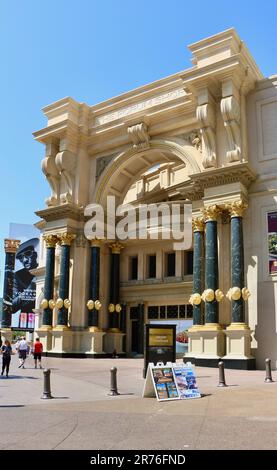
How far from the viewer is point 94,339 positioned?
100ft

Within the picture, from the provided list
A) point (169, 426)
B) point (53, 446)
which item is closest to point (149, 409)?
point (169, 426)

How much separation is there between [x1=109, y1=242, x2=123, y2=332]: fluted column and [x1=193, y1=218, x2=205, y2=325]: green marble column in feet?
27.1

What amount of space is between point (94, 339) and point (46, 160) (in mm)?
12803

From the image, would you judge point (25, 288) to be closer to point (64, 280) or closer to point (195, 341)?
point (64, 280)

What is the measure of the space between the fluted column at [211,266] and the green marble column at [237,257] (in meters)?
0.97

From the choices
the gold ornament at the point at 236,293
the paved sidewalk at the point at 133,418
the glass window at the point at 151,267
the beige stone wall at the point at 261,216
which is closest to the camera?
A: the paved sidewalk at the point at 133,418

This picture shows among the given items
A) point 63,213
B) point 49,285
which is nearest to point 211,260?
point 63,213

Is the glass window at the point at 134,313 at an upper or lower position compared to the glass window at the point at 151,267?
lower

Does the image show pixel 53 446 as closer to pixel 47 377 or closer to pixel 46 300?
pixel 47 377

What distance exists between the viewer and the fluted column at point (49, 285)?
3166 centimetres

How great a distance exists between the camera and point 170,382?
12.7m

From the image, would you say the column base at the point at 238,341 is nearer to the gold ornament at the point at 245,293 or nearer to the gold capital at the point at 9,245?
the gold ornament at the point at 245,293

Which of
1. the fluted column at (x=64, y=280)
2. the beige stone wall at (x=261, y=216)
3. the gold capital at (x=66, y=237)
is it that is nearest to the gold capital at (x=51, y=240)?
the fluted column at (x=64, y=280)

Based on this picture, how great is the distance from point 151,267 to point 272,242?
12176mm
